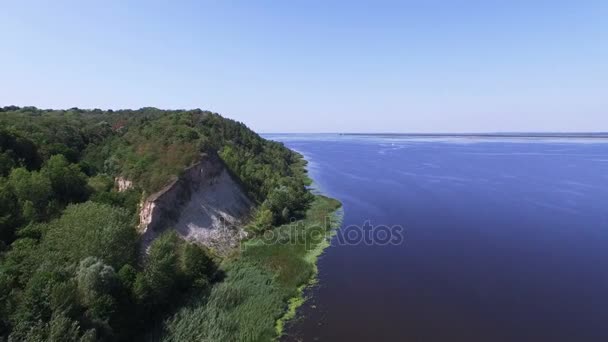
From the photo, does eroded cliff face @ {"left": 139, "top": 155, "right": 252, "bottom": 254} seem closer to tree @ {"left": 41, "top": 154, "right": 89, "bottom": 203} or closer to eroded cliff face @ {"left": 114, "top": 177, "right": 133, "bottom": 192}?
eroded cliff face @ {"left": 114, "top": 177, "right": 133, "bottom": 192}

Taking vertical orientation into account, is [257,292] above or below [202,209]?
below

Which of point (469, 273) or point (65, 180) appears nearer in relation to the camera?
point (469, 273)

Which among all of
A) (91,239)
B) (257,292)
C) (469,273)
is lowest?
(257,292)

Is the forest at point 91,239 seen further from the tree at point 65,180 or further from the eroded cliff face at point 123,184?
the eroded cliff face at point 123,184

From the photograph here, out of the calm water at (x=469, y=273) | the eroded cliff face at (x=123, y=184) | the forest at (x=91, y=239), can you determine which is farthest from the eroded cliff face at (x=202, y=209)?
the calm water at (x=469, y=273)
